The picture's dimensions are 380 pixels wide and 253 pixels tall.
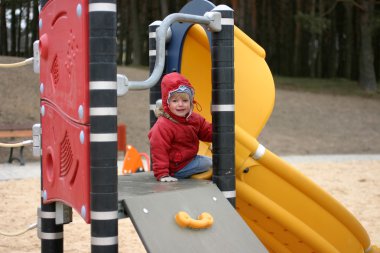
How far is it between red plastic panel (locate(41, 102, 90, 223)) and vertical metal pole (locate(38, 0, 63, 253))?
123 millimetres

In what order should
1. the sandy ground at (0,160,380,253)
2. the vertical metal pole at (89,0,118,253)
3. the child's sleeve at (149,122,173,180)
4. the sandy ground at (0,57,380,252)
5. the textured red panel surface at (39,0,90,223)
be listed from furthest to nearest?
the sandy ground at (0,57,380,252)
the sandy ground at (0,160,380,253)
the child's sleeve at (149,122,173,180)
the textured red panel surface at (39,0,90,223)
the vertical metal pole at (89,0,118,253)

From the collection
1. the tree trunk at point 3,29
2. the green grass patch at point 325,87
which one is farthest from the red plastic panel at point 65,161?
the tree trunk at point 3,29

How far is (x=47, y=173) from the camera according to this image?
442cm

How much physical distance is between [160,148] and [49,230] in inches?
37.2

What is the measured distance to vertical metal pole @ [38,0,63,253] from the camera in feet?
15.0

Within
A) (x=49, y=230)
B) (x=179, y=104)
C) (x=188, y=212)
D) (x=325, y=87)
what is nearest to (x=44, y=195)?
(x=49, y=230)

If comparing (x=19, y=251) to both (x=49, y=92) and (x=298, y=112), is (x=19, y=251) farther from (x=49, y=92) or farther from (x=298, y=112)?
(x=298, y=112)

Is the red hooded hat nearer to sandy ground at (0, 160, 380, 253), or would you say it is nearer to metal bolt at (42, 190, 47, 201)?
metal bolt at (42, 190, 47, 201)

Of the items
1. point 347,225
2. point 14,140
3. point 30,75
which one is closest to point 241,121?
point 347,225

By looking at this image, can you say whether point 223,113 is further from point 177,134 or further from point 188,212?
point 188,212

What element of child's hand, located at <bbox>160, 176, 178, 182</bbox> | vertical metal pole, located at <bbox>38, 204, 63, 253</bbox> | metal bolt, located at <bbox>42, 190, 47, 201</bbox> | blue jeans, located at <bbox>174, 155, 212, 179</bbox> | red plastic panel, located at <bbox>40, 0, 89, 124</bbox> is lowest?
vertical metal pole, located at <bbox>38, 204, 63, 253</bbox>

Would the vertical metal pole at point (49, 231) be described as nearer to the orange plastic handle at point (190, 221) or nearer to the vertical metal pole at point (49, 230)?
the vertical metal pole at point (49, 230)

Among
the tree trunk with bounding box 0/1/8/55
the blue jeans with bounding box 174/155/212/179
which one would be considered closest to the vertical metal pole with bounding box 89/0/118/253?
the blue jeans with bounding box 174/155/212/179

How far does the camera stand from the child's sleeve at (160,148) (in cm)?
434
